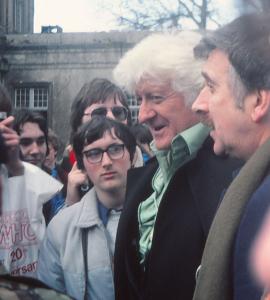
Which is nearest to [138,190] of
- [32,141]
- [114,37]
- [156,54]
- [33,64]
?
[156,54]

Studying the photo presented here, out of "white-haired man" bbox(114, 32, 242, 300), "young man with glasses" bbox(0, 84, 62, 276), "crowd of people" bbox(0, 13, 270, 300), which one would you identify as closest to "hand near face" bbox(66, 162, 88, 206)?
"crowd of people" bbox(0, 13, 270, 300)

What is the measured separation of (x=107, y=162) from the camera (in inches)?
103

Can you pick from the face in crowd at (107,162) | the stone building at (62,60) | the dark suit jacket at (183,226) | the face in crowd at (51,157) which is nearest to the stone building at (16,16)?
the stone building at (62,60)

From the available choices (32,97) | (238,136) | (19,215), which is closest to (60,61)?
(32,97)

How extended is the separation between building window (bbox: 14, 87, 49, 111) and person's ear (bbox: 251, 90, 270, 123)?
17.5 metres

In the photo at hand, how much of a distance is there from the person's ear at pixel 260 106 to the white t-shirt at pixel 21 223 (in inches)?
52.1

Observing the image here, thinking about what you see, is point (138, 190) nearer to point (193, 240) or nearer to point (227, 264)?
point (193, 240)

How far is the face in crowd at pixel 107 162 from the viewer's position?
2.59 meters

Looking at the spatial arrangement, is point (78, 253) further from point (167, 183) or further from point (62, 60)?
point (62, 60)

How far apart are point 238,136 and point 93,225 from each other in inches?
37.6

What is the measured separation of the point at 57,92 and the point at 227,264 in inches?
653

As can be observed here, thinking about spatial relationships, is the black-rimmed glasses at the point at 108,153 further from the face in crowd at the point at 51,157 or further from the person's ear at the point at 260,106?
the face in crowd at the point at 51,157

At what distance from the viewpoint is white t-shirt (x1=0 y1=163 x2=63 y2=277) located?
2623mm

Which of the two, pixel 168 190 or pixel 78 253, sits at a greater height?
pixel 168 190
